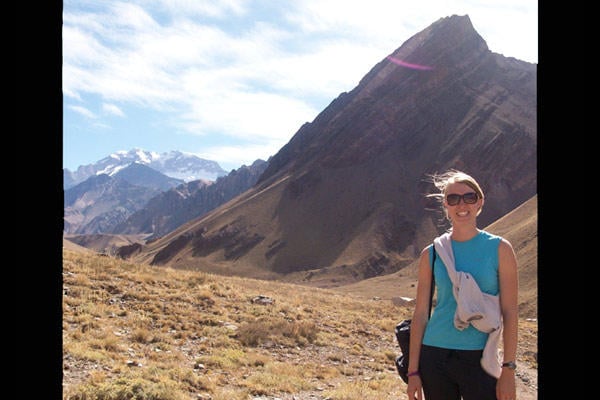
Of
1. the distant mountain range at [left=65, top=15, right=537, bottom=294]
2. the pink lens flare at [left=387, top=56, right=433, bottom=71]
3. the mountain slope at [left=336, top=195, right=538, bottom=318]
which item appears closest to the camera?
the mountain slope at [left=336, top=195, right=538, bottom=318]

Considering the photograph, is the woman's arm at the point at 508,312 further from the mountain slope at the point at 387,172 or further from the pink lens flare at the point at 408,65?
the pink lens flare at the point at 408,65

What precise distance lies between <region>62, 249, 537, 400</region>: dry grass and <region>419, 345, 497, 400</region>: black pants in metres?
5.61

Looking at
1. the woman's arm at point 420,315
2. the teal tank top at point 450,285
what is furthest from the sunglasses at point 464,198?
the woman's arm at point 420,315

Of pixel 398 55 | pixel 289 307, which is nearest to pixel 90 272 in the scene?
pixel 289 307

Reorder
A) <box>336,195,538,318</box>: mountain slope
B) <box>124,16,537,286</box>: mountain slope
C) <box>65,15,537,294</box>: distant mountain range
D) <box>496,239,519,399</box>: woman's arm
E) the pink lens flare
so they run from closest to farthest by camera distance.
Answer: <box>496,239,519,399</box>: woman's arm → <box>336,195,538,318</box>: mountain slope → <box>65,15,537,294</box>: distant mountain range → <box>124,16,537,286</box>: mountain slope → the pink lens flare

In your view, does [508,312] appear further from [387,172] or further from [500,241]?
[387,172]

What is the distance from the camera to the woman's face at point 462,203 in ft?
11.7

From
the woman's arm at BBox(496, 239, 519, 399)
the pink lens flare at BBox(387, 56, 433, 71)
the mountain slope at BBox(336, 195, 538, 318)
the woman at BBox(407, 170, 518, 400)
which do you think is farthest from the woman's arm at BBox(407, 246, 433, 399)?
the pink lens flare at BBox(387, 56, 433, 71)

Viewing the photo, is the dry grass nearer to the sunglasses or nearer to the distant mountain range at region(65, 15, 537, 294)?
the sunglasses

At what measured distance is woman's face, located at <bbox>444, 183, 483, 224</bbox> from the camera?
11.7 ft

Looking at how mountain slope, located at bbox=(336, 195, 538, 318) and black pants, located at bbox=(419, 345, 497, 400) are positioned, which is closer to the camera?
black pants, located at bbox=(419, 345, 497, 400)
